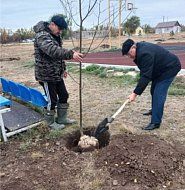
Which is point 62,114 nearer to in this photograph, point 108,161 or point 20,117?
point 20,117

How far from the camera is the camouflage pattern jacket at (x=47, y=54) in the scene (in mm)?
4734

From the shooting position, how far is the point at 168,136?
200 inches

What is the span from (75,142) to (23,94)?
6.36ft

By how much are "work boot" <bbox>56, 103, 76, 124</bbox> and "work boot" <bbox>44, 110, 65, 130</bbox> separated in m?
0.19

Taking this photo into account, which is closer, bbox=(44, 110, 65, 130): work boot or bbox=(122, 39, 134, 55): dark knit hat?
bbox=(122, 39, 134, 55): dark knit hat

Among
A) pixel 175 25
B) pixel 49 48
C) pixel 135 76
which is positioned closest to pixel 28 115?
pixel 49 48

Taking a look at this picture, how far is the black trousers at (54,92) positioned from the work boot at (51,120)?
0.10 m

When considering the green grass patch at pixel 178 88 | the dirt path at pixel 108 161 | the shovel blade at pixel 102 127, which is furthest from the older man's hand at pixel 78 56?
the green grass patch at pixel 178 88

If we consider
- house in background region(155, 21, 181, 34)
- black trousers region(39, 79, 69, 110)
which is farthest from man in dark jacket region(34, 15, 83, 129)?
house in background region(155, 21, 181, 34)

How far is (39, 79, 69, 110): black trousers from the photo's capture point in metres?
5.28

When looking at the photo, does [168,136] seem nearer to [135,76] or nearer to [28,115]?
[28,115]

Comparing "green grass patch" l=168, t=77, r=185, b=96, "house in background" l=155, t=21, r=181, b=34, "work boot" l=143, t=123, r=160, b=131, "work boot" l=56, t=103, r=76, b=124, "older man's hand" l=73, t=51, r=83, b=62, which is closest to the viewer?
"older man's hand" l=73, t=51, r=83, b=62

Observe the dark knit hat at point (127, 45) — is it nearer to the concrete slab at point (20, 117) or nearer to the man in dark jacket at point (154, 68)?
the man in dark jacket at point (154, 68)

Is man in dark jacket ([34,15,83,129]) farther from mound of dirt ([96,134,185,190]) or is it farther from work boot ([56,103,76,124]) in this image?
mound of dirt ([96,134,185,190])
